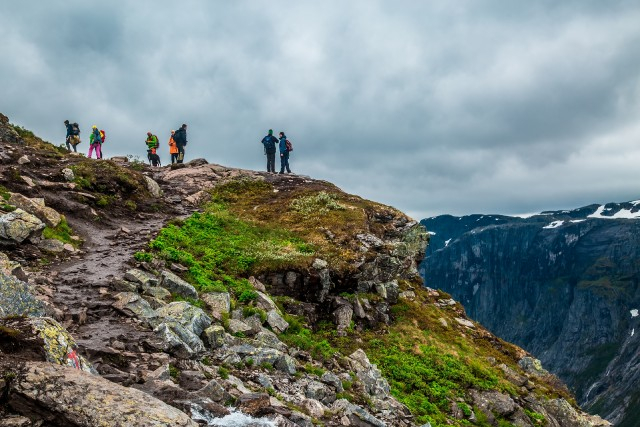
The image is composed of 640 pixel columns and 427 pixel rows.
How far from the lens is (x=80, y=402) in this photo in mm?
7848

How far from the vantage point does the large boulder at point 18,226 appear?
20.5 m

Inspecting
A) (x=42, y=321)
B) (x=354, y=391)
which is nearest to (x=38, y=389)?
(x=42, y=321)

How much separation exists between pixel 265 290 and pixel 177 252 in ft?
18.3

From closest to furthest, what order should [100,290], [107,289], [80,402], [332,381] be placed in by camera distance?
[80,402]
[332,381]
[100,290]
[107,289]

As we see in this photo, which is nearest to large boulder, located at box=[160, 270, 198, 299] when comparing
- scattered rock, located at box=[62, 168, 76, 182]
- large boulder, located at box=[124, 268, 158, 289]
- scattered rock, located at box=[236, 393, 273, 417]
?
large boulder, located at box=[124, 268, 158, 289]

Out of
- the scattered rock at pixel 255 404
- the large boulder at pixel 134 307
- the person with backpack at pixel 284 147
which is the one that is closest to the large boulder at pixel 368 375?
the scattered rock at pixel 255 404

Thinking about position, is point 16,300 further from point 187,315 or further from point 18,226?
point 18,226

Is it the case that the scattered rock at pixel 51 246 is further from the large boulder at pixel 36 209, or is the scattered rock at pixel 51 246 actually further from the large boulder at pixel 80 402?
the large boulder at pixel 80 402

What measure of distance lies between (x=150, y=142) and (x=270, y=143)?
644 inches

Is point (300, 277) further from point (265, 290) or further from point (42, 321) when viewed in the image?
point (42, 321)

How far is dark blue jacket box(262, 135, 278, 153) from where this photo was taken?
5184cm

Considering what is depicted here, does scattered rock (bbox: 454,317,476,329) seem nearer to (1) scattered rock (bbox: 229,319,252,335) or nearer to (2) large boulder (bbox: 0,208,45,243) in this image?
(1) scattered rock (bbox: 229,319,252,335)

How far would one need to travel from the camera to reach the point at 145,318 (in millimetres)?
16438

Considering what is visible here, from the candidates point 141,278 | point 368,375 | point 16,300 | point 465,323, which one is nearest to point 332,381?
point 368,375
